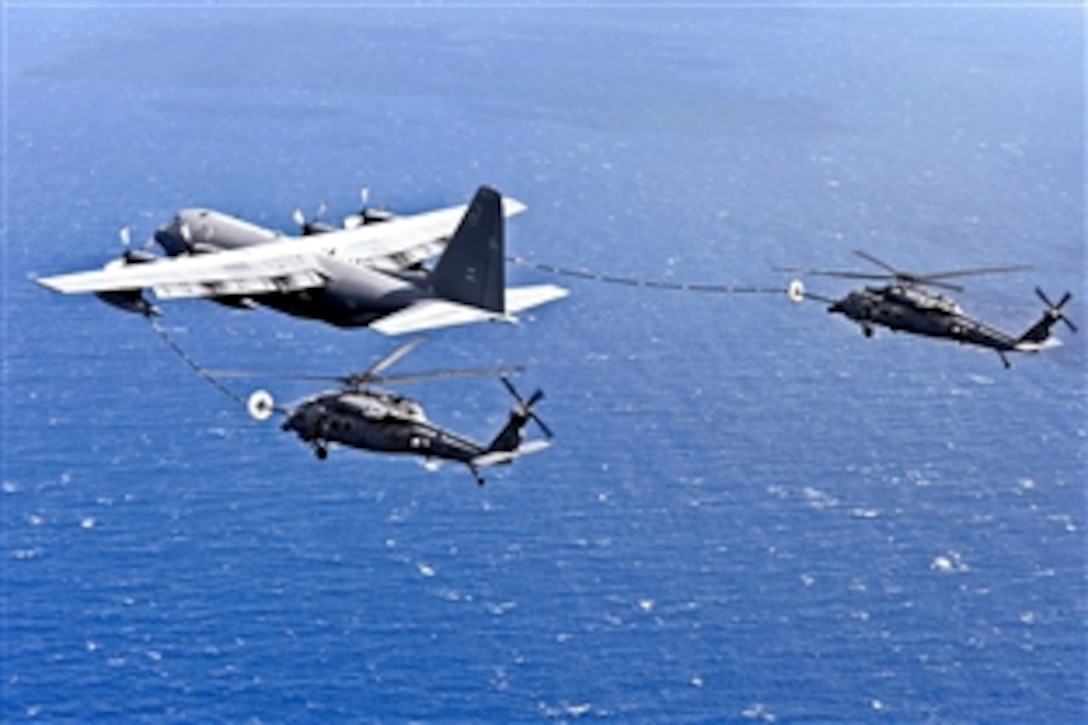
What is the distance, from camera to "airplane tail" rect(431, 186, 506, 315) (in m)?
81.2

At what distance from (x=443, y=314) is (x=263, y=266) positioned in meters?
15.5

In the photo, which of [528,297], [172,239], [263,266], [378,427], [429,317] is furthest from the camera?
[172,239]

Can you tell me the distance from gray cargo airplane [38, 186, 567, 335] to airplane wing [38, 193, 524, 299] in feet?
0.24

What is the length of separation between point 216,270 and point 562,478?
77.7 m

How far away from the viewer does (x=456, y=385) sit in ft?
573

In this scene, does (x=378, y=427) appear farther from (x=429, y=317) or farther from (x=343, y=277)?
(x=343, y=277)

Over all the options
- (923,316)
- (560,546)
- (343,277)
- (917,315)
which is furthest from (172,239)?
(560,546)

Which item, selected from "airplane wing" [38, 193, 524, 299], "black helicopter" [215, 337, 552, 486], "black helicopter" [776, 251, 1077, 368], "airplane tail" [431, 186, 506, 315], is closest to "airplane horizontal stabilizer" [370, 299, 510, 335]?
"airplane tail" [431, 186, 506, 315]

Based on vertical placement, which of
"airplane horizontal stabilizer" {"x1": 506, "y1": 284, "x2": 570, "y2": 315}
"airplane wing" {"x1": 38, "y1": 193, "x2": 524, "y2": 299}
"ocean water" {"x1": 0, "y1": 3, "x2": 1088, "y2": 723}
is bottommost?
"ocean water" {"x1": 0, "y1": 3, "x2": 1088, "y2": 723}

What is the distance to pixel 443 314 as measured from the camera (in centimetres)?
7781

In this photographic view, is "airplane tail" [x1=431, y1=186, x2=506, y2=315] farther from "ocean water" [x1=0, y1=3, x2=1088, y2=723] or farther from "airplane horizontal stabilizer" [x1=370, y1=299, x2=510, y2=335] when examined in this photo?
"ocean water" [x1=0, y1=3, x2=1088, y2=723]

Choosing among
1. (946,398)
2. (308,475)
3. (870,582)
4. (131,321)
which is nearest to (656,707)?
(870,582)

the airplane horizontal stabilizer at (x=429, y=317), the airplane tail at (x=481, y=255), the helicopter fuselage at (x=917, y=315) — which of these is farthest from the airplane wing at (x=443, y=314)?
the helicopter fuselage at (x=917, y=315)

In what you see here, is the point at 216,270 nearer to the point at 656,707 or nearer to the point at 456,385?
the point at 656,707
